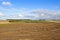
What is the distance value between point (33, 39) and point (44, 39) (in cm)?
125

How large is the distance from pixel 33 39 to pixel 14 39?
7.09 ft

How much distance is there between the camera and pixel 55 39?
1805 cm

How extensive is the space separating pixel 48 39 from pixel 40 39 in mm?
912

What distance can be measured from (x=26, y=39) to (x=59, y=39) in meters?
3.75

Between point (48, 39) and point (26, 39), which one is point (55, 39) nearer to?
point (48, 39)

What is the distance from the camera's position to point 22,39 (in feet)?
59.2

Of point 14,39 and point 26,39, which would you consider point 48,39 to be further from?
point 14,39

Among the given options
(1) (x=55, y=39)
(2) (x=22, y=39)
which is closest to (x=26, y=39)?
(2) (x=22, y=39)

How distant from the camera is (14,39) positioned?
18.0m

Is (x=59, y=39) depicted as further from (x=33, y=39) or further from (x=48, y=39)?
(x=33, y=39)

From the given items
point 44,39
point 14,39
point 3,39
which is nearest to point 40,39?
point 44,39

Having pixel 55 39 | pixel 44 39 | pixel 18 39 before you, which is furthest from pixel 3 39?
pixel 55 39

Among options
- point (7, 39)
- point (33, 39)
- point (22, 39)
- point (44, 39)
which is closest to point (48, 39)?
point (44, 39)

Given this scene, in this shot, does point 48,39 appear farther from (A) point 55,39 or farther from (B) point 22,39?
(B) point 22,39
